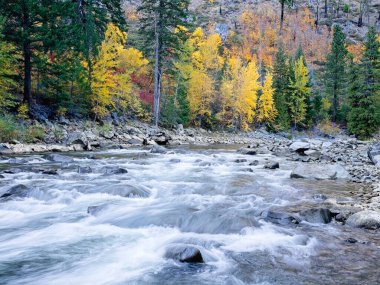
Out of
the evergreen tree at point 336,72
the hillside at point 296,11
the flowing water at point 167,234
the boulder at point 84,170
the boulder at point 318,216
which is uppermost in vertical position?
the hillside at point 296,11

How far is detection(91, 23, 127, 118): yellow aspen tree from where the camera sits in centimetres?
2419

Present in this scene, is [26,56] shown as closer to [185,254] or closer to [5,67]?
[5,67]

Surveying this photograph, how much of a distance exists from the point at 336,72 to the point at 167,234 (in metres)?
42.7

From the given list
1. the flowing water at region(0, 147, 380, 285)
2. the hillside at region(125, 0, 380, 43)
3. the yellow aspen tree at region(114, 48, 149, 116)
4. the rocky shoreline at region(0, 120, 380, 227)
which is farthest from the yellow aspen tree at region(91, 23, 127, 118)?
the hillside at region(125, 0, 380, 43)

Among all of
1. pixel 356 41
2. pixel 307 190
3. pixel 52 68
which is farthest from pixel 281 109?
pixel 356 41

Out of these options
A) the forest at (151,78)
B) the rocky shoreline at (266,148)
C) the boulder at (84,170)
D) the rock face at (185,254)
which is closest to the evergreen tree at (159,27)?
the forest at (151,78)

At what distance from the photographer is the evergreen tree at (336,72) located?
42.9 metres

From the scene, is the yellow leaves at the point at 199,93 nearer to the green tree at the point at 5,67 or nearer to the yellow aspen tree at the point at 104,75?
the yellow aspen tree at the point at 104,75

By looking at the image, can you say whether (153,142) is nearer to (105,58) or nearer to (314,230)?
(105,58)

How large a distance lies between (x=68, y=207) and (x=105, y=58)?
1811 cm

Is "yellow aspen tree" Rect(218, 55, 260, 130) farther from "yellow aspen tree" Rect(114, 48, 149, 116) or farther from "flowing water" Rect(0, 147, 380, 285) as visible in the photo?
"flowing water" Rect(0, 147, 380, 285)

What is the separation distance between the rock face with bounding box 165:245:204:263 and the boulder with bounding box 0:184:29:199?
489 cm

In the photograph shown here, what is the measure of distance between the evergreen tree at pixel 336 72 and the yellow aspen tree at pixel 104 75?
2869cm

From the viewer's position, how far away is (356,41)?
72688mm
